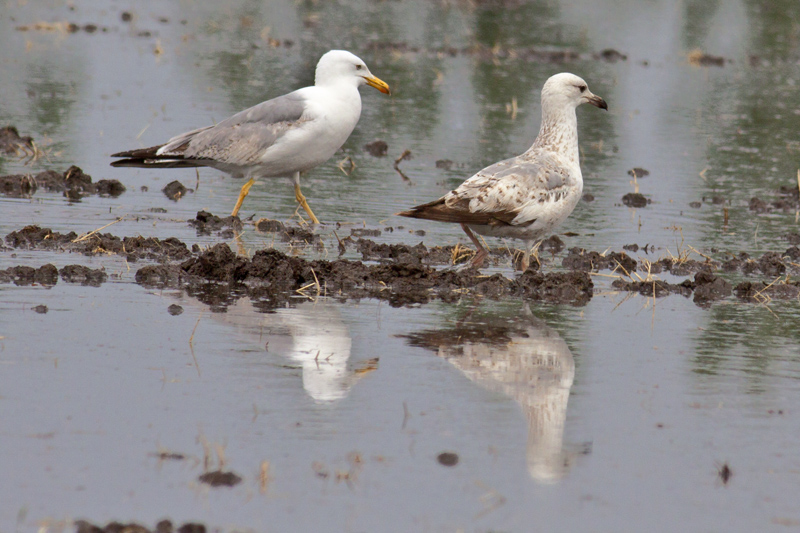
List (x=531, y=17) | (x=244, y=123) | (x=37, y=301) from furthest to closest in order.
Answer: (x=531, y=17) → (x=244, y=123) → (x=37, y=301)

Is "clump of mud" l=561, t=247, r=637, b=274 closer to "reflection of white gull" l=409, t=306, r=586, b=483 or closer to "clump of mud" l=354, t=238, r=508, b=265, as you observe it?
"clump of mud" l=354, t=238, r=508, b=265

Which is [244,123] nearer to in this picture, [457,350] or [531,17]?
[457,350]

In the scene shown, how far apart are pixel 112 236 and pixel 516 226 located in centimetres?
317

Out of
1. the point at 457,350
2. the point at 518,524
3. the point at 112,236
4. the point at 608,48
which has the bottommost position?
the point at 518,524

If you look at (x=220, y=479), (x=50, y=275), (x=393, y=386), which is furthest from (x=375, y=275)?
(x=220, y=479)

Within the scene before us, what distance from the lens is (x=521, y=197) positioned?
9211mm

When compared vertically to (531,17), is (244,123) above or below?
below

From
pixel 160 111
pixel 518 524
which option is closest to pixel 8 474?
pixel 518 524

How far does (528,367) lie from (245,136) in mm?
5282

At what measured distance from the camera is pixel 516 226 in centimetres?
932

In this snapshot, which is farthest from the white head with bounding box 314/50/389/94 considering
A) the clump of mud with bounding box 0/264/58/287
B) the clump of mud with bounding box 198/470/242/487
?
the clump of mud with bounding box 198/470/242/487

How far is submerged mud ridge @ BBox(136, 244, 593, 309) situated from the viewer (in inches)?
332

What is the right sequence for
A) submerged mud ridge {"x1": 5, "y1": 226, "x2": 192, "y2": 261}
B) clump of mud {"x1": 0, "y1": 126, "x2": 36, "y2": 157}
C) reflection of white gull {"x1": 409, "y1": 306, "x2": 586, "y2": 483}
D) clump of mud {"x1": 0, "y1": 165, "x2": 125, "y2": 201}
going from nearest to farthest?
reflection of white gull {"x1": 409, "y1": 306, "x2": 586, "y2": 483}
submerged mud ridge {"x1": 5, "y1": 226, "x2": 192, "y2": 261}
clump of mud {"x1": 0, "y1": 165, "x2": 125, "y2": 201}
clump of mud {"x1": 0, "y1": 126, "x2": 36, "y2": 157}

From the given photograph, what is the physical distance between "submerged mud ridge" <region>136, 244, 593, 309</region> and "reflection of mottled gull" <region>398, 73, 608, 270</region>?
442 millimetres
